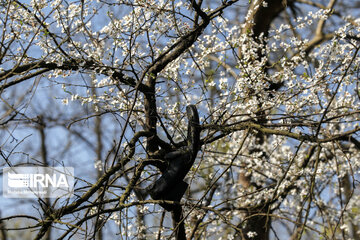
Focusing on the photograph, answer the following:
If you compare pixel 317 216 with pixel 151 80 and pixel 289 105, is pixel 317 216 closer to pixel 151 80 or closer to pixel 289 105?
pixel 289 105

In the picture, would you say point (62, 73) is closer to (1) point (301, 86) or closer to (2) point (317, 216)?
(1) point (301, 86)

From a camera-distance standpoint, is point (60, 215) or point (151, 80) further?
point (151, 80)

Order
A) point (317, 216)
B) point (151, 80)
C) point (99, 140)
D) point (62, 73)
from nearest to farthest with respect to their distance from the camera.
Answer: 1. point (151, 80)
2. point (62, 73)
3. point (317, 216)
4. point (99, 140)

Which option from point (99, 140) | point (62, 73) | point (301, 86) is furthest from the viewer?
point (99, 140)

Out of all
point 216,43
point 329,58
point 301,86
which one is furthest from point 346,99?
point 216,43

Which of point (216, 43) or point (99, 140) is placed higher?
point (99, 140)

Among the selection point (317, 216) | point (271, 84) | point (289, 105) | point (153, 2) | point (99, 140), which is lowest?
point (317, 216)

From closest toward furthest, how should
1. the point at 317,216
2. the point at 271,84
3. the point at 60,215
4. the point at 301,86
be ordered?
the point at 60,215 < the point at 301,86 < the point at 271,84 < the point at 317,216

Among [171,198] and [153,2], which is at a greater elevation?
[153,2]

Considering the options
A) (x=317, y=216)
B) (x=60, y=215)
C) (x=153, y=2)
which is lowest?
(x=60, y=215)

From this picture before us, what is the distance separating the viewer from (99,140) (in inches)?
417

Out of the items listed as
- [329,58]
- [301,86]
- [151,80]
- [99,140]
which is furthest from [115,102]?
[99,140]

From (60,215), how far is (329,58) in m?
3.81

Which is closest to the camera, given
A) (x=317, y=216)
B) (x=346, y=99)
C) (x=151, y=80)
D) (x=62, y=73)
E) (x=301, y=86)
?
(x=151, y=80)
